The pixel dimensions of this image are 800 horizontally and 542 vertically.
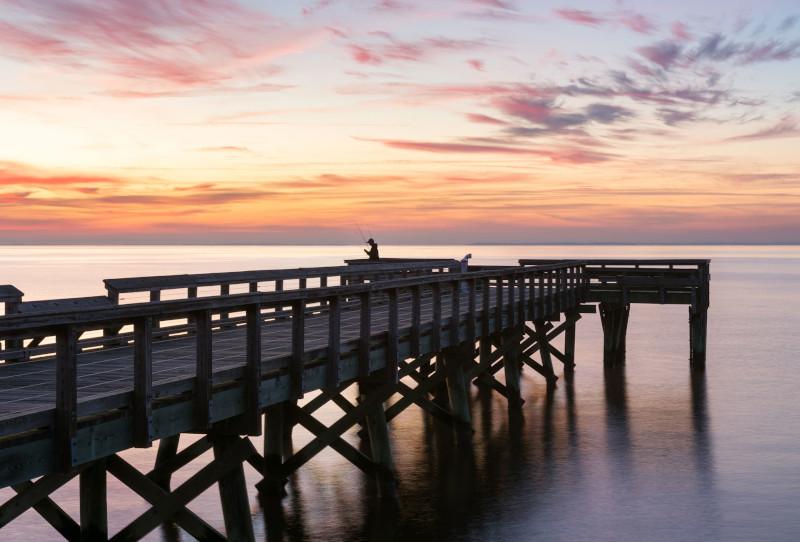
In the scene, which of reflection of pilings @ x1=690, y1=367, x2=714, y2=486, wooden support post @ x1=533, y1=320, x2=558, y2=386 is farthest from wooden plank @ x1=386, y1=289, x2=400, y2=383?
wooden support post @ x1=533, y1=320, x2=558, y2=386

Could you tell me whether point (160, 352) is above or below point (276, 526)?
above

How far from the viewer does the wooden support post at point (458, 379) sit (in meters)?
18.1

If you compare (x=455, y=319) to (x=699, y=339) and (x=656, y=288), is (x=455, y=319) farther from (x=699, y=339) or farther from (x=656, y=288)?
(x=699, y=339)

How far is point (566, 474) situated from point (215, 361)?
762 centimetres

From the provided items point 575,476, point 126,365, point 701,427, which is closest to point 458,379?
point 575,476

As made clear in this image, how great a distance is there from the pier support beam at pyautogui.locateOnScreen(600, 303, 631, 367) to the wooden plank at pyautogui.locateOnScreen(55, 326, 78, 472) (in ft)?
77.6

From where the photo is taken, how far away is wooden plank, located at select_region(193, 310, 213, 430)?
8.54 m

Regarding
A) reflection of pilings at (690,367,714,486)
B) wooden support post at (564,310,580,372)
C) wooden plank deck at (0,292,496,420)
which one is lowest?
reflection of pilings at (690,367,714,486)

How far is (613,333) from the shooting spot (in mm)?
30234

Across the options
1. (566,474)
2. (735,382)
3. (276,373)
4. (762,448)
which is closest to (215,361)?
(276,373)

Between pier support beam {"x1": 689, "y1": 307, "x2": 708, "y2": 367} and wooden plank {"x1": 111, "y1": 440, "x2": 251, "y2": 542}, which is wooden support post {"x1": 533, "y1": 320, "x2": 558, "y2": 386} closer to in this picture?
pier support beam {"x1": 689, "y1": 307, "x2": 708, "y2": 367}

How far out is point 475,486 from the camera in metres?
15.2

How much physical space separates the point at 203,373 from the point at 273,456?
600 centimetres

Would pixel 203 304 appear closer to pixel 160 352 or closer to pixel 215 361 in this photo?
pixel 215 361
